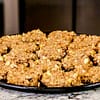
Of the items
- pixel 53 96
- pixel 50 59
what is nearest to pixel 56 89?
pixel 53 96

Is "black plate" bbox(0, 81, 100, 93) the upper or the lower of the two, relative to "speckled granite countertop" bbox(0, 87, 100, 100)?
upper

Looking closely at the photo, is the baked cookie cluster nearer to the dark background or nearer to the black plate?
the black plate

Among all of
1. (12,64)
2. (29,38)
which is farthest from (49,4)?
(12,64)

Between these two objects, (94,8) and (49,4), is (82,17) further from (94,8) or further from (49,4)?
(49,4)

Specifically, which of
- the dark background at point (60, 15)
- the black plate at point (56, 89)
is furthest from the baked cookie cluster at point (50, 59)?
the dark background at point (60, 15)

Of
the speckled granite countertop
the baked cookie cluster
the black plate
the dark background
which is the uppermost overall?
the dark background

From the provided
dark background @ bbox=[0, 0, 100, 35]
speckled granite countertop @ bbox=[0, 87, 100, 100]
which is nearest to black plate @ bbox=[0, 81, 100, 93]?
speckled granite countertop @ bbox=[0, 87, 100, 100]

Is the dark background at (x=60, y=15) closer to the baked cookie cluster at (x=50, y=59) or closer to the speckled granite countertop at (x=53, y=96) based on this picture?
the baked cookie cluster at (x=50, y=59)

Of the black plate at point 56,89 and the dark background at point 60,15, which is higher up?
the dark background at point 60,15
